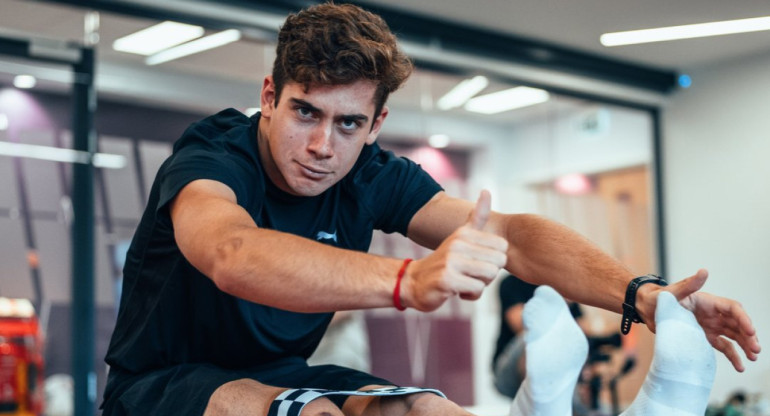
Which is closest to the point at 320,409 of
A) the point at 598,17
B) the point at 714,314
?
the point at 714,314

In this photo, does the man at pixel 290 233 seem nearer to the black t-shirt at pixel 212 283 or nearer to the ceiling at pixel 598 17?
the black t-shirt at pixel 212 283

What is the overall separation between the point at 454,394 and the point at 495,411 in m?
0.28

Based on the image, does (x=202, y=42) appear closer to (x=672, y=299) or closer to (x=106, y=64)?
(x=106, y=64)

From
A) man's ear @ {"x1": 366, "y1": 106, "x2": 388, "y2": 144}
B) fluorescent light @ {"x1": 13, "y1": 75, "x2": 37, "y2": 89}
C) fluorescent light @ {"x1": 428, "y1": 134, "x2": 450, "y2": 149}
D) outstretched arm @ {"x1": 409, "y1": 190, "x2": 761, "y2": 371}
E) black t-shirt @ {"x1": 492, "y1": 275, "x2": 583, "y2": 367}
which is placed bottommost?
black t-shirt @ {"x1": 492, "y1": 275, "x2": 583, "y2": 367}

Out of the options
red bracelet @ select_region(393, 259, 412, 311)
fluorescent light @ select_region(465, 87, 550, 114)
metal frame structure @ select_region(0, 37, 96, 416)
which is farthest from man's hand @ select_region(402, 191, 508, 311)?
fluorescent light @ select_region(465, 87, 550, 114)

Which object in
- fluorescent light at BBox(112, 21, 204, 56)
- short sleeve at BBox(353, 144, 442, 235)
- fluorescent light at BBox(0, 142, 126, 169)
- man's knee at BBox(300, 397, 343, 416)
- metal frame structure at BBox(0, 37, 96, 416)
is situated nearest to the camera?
man's knee at BBox(300, 397, 343, 416)

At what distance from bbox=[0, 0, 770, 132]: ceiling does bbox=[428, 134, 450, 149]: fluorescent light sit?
19cm

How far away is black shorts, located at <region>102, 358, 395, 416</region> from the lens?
61.6 inches

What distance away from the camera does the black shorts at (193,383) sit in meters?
1.56

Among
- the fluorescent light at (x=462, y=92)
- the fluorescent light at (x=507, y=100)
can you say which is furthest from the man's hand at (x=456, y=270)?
the fluorescent light at (x=507, y=100)

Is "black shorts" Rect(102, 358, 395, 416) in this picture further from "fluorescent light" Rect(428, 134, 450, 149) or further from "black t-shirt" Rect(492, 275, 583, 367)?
"fluorescent light" Rect(428, 134, 450, 149)

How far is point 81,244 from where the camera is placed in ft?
14.2

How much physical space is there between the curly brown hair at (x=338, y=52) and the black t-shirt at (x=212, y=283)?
0.55 feet

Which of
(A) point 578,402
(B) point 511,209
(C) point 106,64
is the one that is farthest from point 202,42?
(A) point 578,402
